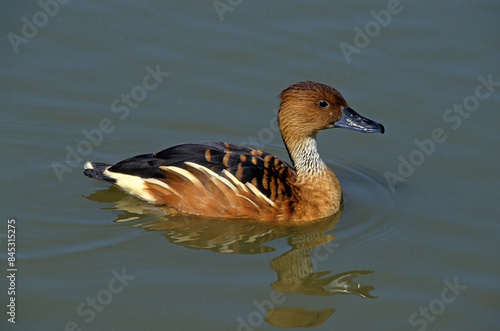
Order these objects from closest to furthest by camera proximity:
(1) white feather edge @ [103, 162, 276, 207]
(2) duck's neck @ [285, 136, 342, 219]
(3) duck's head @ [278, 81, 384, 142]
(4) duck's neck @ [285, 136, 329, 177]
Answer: (1) white feather edge @ [103, 162, 276, 207]
(3) duck's head @ [278, 81, 384, 142]
(2) duck's neck @ [285, 136, 342, 219]
(4) duck's neck @ [285, 136, 329, 177]

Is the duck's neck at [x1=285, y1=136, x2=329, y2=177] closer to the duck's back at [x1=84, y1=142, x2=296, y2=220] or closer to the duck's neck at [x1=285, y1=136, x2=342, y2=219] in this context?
the duck's neck at [x1=285, y1=136, x2=342, y2=219]

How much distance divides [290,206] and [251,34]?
13.3 ft

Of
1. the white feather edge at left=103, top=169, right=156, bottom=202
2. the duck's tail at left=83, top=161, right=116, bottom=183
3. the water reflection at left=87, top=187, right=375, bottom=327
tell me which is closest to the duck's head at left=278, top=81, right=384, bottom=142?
the water reflection at left=87, top=187, right=375, bottom=327

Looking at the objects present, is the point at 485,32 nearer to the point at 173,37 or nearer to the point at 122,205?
the point at 173,37

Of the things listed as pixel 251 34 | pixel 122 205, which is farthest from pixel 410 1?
pixel 122 205

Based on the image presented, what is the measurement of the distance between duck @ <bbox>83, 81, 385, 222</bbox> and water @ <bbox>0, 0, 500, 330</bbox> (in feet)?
0.76

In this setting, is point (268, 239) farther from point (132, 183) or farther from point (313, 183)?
point (132, 183)

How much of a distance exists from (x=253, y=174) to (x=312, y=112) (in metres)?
1.06

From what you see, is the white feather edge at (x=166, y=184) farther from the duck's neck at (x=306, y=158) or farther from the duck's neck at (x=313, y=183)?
the duck's neck at (x=306, y=158)

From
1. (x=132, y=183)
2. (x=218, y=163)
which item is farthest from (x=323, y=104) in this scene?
(x=132, y=183)

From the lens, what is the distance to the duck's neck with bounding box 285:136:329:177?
970 centimetres

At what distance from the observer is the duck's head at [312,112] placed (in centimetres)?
941

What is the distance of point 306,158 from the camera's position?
382 inches

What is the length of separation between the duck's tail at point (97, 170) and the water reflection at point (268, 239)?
0.29m
